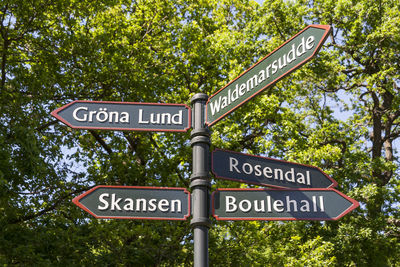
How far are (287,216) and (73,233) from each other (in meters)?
6.54

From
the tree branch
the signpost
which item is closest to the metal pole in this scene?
the signpost

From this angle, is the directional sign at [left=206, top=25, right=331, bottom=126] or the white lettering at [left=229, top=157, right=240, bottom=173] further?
the white lettering at [left=229, top=157, right=240, bottom=173]

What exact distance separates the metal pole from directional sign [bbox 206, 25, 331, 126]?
94 millimetres

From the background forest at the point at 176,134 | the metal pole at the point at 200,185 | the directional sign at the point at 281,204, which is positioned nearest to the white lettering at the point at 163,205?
the metal pole at the point at 200,185

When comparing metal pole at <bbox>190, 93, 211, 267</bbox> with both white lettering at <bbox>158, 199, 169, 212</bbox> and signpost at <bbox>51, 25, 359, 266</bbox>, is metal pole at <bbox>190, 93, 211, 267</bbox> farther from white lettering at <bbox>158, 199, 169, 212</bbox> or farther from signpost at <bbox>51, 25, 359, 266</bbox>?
white lettering at <bbox>158, 199, 169, 212</bbox>

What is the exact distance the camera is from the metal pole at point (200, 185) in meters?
3.28

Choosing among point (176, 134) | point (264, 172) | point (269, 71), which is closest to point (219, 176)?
point (264, 172)

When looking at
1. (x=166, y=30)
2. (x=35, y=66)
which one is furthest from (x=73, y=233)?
(x=166, y=30)

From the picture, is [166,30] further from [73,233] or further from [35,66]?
[73,233]

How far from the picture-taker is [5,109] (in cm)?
852

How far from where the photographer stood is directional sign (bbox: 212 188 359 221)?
355 centimetres

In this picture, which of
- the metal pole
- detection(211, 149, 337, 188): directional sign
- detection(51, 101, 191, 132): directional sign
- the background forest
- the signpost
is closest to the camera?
the metal pole

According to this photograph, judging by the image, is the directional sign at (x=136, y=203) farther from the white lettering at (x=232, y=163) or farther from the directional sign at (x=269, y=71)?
the directional sign at (x=269, y=71)

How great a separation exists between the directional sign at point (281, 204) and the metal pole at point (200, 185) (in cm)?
14
